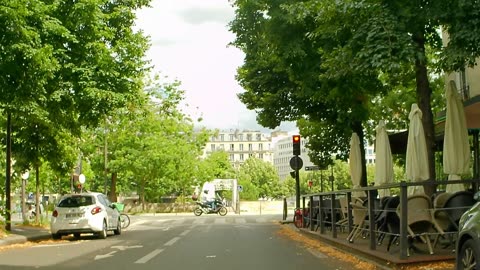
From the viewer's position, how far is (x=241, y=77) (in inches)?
1052

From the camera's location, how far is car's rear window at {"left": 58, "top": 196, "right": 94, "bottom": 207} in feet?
64.8

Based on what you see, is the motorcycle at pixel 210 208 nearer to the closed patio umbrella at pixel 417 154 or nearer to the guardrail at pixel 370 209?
the guardrail at pixel 370 209

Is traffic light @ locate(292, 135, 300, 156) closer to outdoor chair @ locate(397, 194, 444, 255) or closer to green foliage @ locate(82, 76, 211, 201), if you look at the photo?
outdoor chair @ locate(397, 194, 444, 255)

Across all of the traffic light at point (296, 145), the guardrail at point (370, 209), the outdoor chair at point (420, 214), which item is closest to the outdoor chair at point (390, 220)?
the guardrail at point (370, 209)

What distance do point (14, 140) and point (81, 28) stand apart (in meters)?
7.92

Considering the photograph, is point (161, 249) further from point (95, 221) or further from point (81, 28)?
point (81, 28)

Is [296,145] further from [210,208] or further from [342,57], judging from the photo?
[210,208]

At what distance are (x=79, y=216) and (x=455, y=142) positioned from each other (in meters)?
12.1

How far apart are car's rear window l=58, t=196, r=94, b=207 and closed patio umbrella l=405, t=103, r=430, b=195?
11.3 m

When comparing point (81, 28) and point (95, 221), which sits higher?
point (81, 28)

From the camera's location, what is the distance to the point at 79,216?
1948cm

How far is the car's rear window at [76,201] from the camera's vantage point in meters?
19.8

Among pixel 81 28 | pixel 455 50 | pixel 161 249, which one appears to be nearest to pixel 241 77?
pixel 81 28

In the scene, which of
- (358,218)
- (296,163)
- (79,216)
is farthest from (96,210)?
(358,218)
